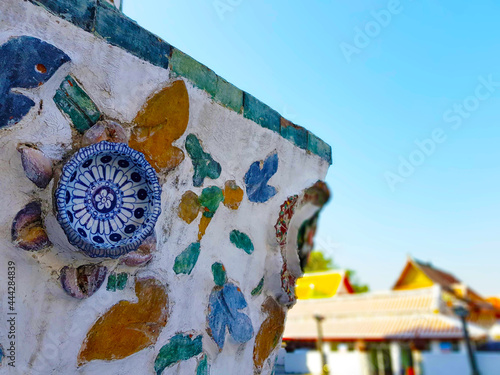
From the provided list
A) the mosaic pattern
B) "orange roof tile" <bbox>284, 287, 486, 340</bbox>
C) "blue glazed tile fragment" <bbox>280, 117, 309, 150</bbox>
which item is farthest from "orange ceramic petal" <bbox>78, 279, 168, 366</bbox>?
"orange roof tile" <bbox>284, 287, 486, 340</bbox>

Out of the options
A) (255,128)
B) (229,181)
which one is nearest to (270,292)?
(229,181)

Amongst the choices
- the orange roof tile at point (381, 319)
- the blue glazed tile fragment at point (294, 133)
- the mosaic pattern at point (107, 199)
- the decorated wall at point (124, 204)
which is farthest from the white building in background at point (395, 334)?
the mosaic pattern at point (107, 199)

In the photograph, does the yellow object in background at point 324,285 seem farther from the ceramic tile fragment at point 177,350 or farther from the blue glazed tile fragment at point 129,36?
the blue glazed tile fragment at point 129,36

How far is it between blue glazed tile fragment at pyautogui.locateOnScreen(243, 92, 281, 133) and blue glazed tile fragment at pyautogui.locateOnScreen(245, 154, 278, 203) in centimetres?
17

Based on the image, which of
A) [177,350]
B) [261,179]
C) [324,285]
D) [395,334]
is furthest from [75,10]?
[324,285]

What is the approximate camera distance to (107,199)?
4.51 ft

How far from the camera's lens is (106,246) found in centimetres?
129

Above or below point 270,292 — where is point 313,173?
above

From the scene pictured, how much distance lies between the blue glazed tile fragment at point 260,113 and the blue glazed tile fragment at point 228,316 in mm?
845

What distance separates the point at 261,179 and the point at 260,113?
0.35 metres

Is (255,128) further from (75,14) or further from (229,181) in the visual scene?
(75,14)

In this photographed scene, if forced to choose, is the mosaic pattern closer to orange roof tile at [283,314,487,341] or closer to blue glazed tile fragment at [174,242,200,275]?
blue glazed tile fragment at [174,242,200,275]

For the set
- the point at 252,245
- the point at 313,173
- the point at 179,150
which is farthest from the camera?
the point at 313,173

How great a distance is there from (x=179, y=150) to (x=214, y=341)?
2.84 ft
